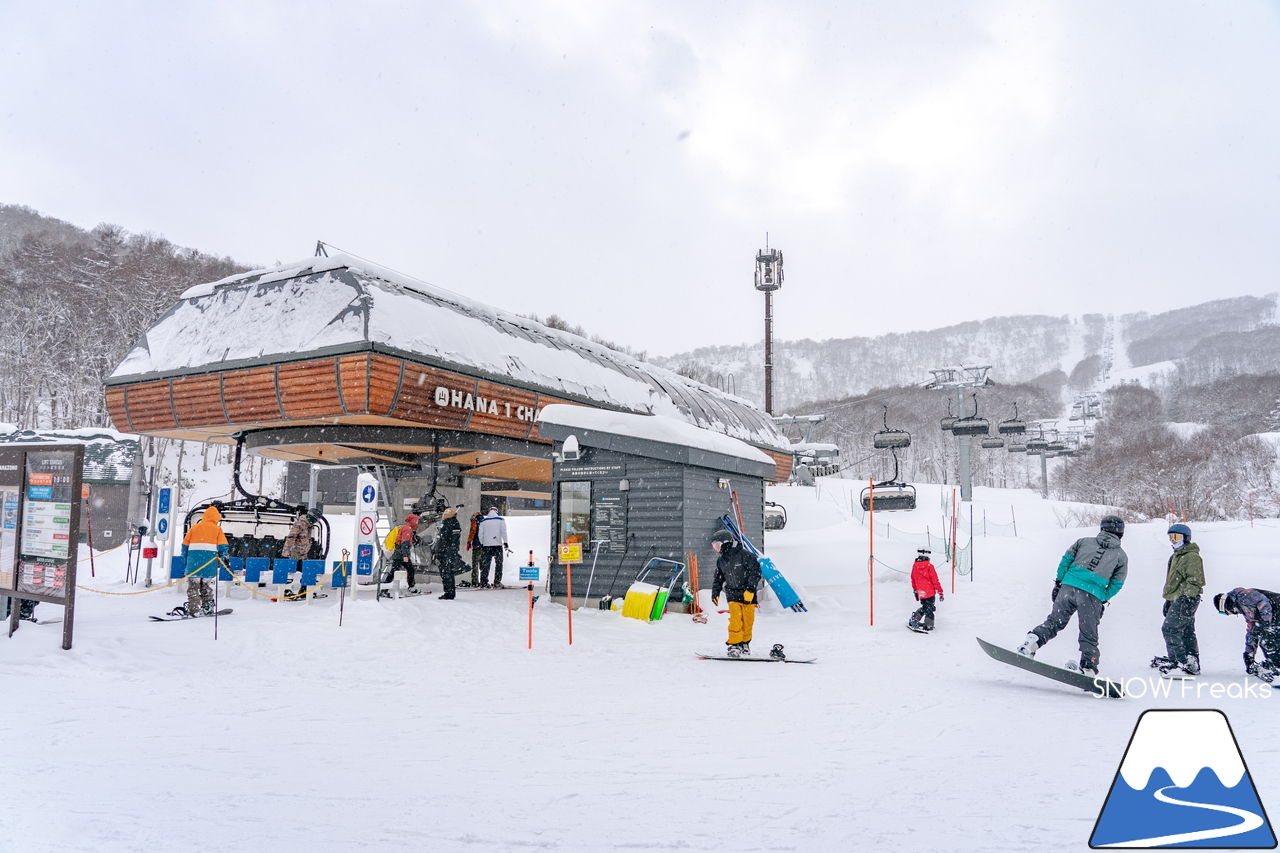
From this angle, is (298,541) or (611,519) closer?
(611,519)

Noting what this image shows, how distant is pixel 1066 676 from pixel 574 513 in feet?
28.2

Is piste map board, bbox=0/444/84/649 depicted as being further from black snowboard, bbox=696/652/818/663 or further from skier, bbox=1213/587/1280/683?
skier, bbox=1213/587/1280/683

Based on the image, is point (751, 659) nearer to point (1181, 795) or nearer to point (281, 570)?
point (1181, 795)

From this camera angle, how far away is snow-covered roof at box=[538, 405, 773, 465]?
12.9 metres

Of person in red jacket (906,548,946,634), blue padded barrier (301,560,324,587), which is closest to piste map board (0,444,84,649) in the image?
blue padded barrier (301,560,324,587)

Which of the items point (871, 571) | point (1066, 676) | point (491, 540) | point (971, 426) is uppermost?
point (971, 426)

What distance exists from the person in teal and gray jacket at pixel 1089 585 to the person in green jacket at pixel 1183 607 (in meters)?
0.96

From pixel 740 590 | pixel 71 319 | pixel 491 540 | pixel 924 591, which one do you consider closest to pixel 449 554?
pixel 491 540

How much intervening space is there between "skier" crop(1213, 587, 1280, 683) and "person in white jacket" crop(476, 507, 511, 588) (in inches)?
438

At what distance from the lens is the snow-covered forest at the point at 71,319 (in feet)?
149

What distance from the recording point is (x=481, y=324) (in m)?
17.3

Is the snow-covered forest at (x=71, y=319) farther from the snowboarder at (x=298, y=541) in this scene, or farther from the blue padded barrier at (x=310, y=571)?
the blue padded barrier at (x=310, y=571)

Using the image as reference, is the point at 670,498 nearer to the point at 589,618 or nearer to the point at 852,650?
the point at 589,618

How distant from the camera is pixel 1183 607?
7512 mm
